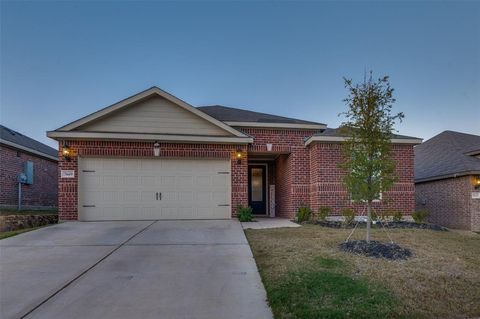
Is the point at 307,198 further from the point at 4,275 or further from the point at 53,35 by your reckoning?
the point at 53,35

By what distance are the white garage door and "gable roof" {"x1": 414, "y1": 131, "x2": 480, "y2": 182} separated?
32.7 feet

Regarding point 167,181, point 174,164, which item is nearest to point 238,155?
point 174,164

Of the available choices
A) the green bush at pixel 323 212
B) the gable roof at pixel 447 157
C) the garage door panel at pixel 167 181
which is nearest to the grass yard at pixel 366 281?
the green bush at pixel 323 212

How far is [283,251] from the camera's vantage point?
639 centimetres

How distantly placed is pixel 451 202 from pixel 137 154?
43.8 ft

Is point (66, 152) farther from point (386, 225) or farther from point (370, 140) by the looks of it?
point (386, 225)

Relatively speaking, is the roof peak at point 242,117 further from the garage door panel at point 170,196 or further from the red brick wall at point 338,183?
the garage door panel at point 170,196

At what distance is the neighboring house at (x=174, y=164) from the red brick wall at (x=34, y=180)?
441 centimetres

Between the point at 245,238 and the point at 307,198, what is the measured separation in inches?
195

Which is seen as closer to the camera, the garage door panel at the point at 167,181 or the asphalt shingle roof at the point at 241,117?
the garage door panel at the point at 167,181

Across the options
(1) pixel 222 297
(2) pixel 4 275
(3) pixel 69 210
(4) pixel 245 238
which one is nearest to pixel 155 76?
(3) pixel 69 210

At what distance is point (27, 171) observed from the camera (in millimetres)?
14461

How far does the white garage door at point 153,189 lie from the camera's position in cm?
1062

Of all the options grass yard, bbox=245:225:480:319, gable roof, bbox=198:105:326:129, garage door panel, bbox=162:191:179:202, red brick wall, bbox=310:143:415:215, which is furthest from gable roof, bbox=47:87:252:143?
grass yard, bbox=245:225:480:319
